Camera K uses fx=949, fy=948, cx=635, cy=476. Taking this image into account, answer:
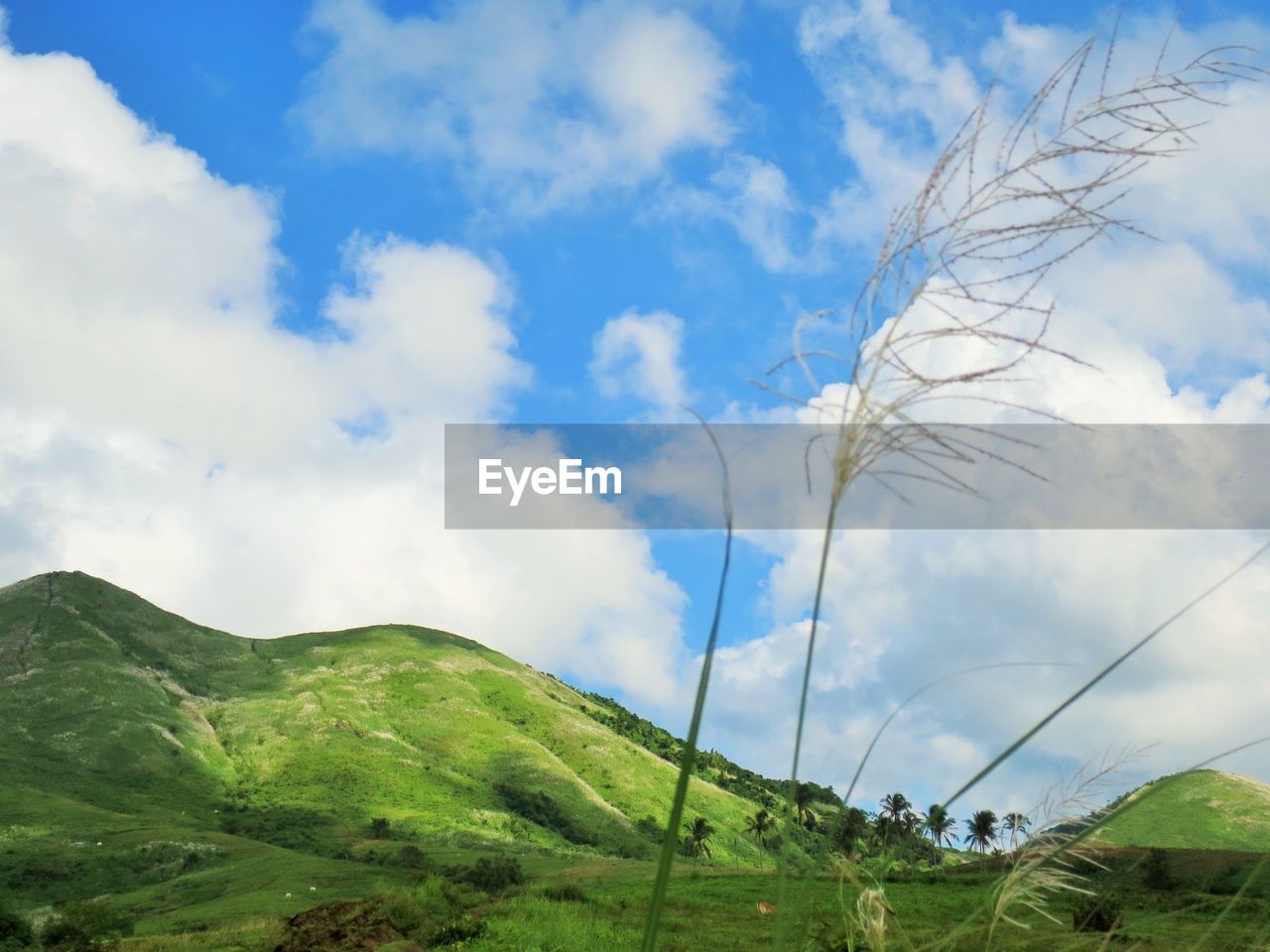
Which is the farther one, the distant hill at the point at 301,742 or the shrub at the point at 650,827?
the shrub at the point at 650,827

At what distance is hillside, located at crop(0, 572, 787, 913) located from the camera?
83500 millimetres

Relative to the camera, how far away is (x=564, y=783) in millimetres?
105750

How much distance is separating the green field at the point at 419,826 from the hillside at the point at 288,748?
1.21 ft

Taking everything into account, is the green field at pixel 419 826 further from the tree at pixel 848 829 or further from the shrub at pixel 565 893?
the shrub at pixel 565 893

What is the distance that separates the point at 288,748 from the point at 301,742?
1.99 meters

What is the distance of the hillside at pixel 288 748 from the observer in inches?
3287

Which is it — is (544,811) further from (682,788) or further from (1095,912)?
(682,788)

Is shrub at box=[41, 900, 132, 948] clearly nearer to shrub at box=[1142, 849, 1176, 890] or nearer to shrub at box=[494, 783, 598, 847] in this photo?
shrub at box=[1142, 849, 1176, 890]

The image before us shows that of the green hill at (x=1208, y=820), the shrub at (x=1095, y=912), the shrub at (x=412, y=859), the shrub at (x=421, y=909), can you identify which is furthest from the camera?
the green hill at (x=1208, y=820)

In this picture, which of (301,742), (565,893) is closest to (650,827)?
(301,742)

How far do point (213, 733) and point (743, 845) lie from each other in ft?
199

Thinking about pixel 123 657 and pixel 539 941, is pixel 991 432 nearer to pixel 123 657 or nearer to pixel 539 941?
pixel 539 941

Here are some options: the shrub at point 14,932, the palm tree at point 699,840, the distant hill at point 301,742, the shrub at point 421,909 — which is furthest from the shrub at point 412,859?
the shrub at point 421,909

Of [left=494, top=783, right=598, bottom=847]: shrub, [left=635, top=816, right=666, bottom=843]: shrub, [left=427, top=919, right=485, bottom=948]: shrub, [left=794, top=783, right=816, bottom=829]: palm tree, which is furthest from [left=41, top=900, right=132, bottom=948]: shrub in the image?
[left=635, top=816, right=666, bottom=843]: shrub
